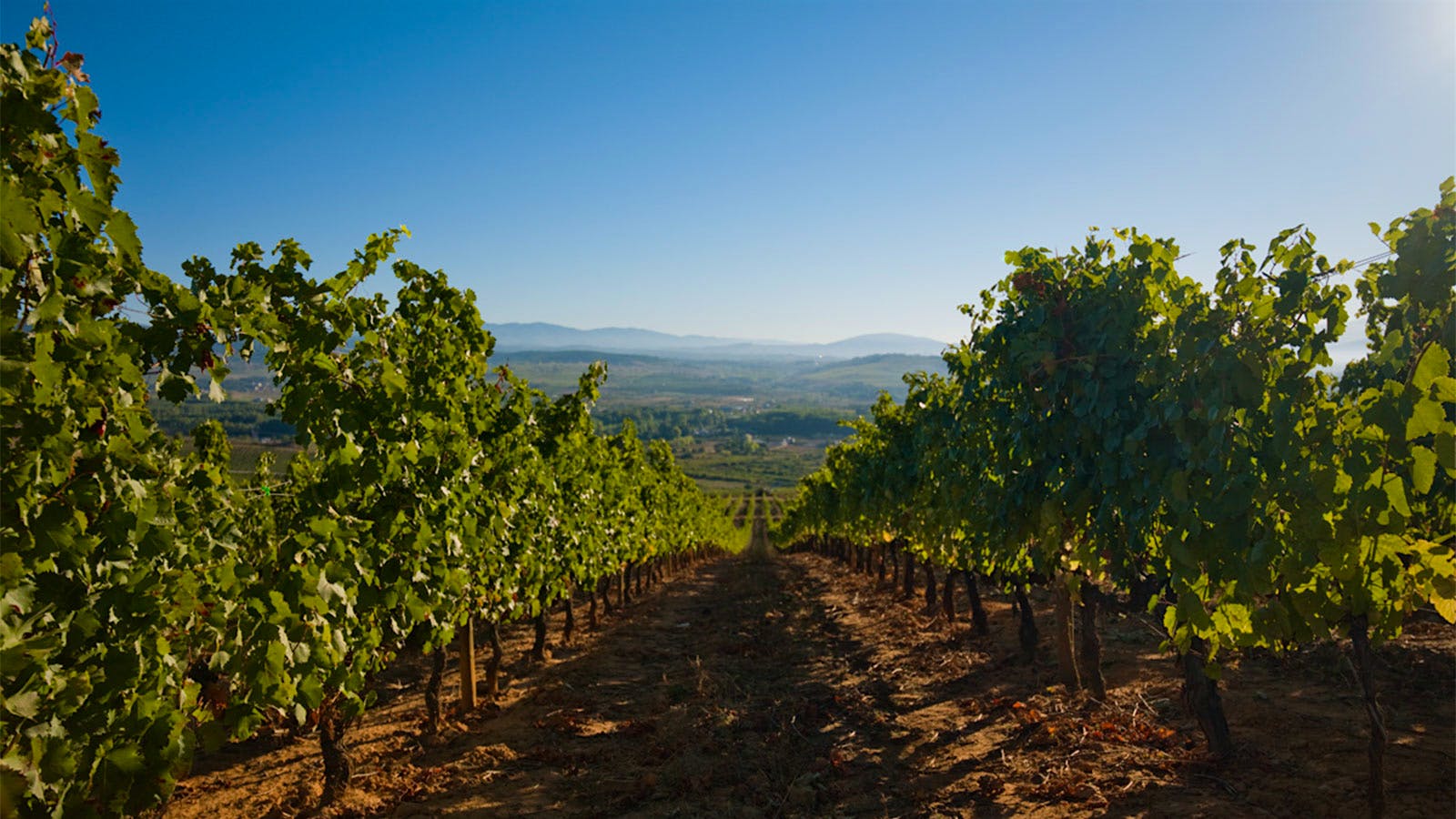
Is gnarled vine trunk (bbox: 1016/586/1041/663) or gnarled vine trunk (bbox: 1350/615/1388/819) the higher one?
gnarled vine trunk (bbox: 1350/615/1388/819)

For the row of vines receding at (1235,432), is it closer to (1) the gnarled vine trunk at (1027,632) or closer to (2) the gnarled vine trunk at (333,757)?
(1) the gnarled vine trunk at (1027,632)

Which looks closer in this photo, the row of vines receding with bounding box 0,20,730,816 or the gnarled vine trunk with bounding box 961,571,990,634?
the row of vines receding with bounding box 0,20,730,816

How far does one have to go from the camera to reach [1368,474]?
3.87 m

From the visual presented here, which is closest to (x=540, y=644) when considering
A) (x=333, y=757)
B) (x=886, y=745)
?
(x=333, y=757)

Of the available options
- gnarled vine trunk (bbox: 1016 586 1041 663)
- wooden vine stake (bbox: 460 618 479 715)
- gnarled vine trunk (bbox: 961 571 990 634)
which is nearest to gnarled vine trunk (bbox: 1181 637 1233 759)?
gnarled vine trunk (bbox: 1016 586 1041 663)

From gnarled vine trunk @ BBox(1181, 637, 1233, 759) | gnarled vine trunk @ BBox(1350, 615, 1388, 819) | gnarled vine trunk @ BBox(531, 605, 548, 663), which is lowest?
gnarled vine trunk @ BBox(531, 605, 548, 663)

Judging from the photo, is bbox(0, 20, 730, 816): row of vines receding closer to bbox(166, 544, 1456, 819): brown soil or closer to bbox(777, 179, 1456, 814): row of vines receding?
bbox(166, 544, 1456, 819): brown soil

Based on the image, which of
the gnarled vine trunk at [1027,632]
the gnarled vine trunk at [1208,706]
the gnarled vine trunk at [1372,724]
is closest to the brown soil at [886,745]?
the gnarled vine trunk at [1208,706]

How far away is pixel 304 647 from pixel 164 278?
2.33m

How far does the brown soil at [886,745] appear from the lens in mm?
6031

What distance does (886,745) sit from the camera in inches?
309

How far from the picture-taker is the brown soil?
19.8 ft

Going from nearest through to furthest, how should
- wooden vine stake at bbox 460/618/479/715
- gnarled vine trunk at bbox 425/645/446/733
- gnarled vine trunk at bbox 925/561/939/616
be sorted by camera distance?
gnarled vine trunk at bbox 425/645/446/733, wooden vine stake at bbox 460/618/479/715, gnarled vine trunk at bbox 925/561/939/616

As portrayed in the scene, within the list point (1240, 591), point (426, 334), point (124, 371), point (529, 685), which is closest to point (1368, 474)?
point (1240, 591)
